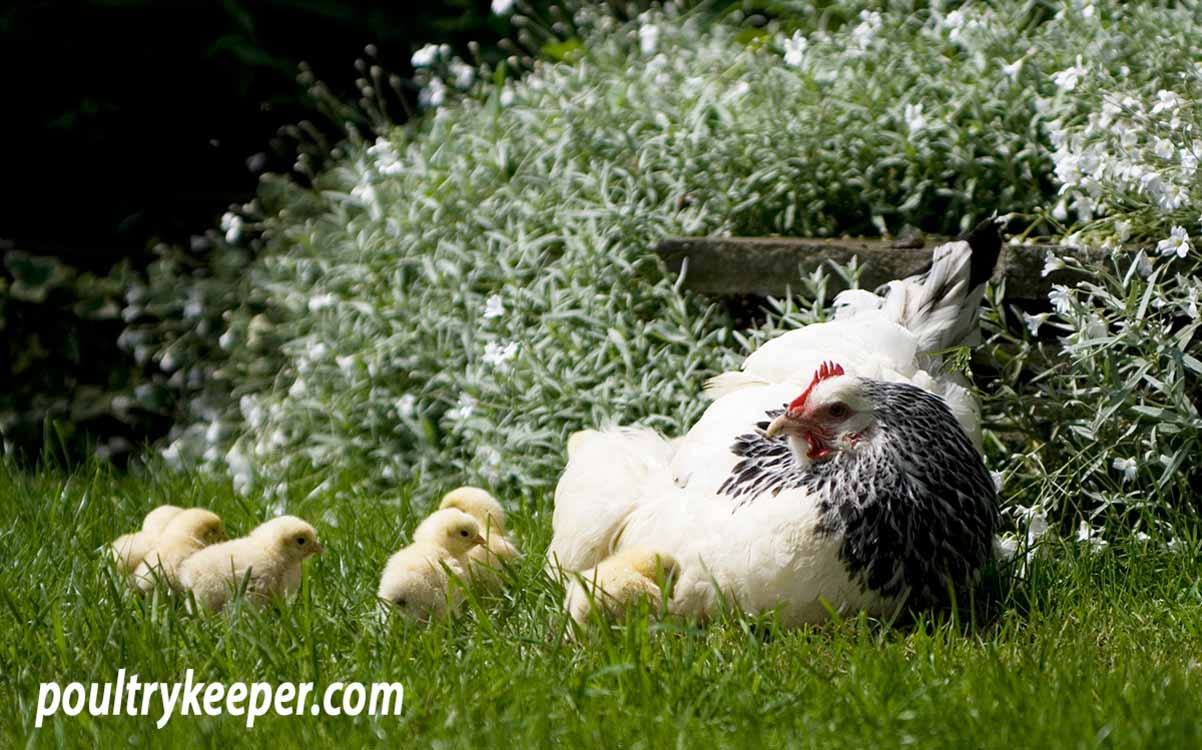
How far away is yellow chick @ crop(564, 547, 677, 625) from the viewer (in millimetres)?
2916

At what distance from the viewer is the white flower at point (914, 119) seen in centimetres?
449

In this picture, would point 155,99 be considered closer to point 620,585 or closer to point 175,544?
point 175,544

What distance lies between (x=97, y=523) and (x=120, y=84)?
315cm

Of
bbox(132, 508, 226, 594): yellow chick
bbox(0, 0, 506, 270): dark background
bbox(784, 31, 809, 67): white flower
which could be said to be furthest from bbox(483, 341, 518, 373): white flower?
bbox(0, 0, 506, 270): dark background

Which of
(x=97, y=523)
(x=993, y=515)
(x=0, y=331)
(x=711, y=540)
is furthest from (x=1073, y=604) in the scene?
(x=0, y=331)

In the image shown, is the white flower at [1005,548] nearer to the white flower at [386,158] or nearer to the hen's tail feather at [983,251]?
the hen's tail feather at [983,251]

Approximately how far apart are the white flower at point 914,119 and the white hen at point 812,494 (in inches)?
39.5

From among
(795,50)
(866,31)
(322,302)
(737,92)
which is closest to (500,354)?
(322,302)

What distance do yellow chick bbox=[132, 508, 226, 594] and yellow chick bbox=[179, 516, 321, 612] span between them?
0.07 metres

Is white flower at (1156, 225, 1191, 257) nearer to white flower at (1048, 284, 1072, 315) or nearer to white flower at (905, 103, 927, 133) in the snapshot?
white flower at (1048, 284, 1072, 315)

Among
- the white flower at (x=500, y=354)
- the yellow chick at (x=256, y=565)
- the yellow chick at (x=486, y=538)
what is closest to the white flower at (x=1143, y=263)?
the yellow chick at (x=486, y=538)

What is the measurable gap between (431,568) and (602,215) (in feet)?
5.84

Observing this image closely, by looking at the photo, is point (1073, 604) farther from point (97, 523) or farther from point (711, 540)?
point (97, 523)

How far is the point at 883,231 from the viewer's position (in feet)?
14.4
